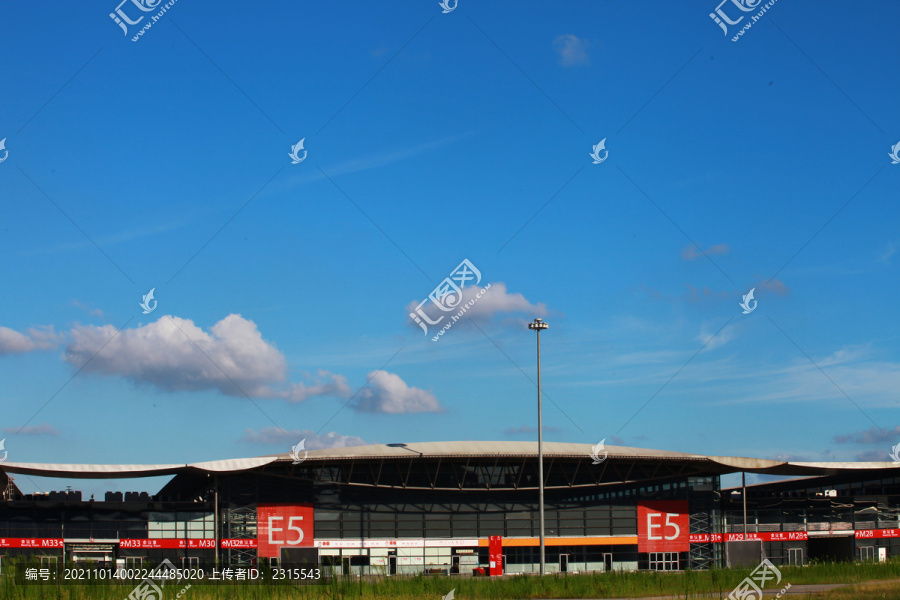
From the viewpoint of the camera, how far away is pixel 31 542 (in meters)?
58.9

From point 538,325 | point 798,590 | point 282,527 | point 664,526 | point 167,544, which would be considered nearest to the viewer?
point 798,590

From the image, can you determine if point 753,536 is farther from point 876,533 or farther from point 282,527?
point 282,527

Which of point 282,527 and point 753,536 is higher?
point 282,527

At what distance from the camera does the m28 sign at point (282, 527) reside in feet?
200

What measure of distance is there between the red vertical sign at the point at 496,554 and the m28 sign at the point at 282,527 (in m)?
12.4

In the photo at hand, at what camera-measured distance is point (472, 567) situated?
64.6m

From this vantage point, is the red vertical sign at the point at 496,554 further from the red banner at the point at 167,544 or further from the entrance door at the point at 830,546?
the entrance door at the point at 830,546

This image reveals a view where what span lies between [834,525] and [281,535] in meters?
41.4

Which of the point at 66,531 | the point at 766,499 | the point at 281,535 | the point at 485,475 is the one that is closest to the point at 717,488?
the point at 766,499

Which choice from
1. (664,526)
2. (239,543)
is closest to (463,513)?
(664,526)

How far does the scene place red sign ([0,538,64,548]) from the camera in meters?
→ 58.8

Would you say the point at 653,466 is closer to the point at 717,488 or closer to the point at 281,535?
the point at 717,488

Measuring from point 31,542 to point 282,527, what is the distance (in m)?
16.3

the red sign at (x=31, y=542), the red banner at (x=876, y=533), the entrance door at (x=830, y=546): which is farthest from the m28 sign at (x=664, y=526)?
the red sign at (x=31, y=542)
